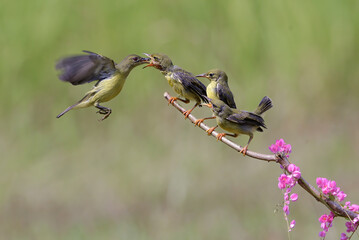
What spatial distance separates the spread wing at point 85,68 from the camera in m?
2.12

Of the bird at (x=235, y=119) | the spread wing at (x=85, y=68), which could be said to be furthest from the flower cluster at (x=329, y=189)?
the spread wing at (x=85, y=68)

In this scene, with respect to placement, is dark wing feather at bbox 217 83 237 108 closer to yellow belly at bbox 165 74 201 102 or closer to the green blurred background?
yellow belly at bbox 165 74 201 102

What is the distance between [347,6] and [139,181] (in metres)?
2.65

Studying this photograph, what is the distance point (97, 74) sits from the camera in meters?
2.27

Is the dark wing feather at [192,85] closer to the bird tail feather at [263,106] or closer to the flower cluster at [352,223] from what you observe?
the bird tail feather at [263,106]

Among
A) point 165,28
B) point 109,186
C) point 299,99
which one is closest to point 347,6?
point 299,99

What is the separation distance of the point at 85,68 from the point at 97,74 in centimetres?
7

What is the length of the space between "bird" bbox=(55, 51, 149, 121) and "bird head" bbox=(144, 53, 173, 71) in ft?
0.34

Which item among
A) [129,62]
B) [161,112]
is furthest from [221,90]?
[161,112]

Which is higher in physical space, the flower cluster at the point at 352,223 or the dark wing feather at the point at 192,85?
A: the dark wing feather at the point at 192,85

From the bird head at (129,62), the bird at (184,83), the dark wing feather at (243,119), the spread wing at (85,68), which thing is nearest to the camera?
the spread wing at (85,68)

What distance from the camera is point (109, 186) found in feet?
21.3

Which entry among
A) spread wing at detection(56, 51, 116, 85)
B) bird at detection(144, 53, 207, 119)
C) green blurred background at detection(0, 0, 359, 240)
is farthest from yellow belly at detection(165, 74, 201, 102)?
green blurred background at detection(0, 0, 359, 240)

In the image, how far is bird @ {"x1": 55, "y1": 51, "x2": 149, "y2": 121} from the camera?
2139 mm
